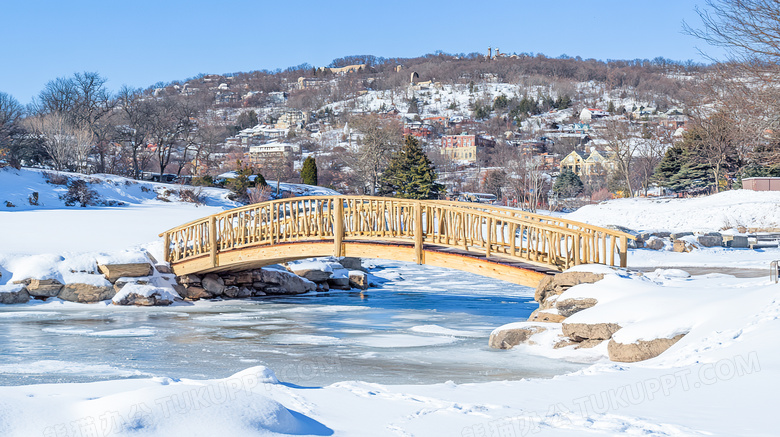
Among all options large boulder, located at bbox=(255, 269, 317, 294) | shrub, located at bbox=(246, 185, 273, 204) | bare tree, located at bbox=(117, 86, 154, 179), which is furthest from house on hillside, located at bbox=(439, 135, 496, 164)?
large boulder, located at bbox=(255, 269, 317, 294)

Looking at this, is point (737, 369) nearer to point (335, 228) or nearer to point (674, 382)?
point (674, 382)

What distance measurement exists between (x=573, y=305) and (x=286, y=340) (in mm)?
4499

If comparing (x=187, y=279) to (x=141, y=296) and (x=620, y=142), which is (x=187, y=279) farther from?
(x=620, y=142)

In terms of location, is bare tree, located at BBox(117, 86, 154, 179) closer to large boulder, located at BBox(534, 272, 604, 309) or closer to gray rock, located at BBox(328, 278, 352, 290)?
gray rock, located at BBox(328, 278, 352, 290)

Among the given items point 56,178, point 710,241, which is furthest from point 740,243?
point 56,178

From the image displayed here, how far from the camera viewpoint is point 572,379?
6.75 m

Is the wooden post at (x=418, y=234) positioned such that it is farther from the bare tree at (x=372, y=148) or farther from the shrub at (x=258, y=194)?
the bare tree at (x=372, y=148)

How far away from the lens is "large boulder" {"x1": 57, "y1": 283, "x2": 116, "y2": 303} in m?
15.8

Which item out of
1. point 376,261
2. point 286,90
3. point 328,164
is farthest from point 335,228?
point 286,90

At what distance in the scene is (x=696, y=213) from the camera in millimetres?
29766

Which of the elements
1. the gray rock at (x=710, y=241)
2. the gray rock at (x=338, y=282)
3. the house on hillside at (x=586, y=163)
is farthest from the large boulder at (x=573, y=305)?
the house on hillside at (x=586, y=163)

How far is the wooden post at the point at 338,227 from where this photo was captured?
1480 cm

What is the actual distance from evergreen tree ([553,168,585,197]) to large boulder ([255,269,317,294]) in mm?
46324

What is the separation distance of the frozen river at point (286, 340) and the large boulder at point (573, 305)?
3.47 ft
